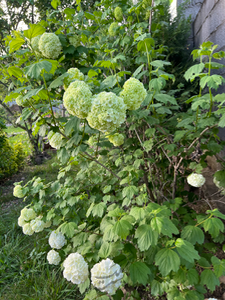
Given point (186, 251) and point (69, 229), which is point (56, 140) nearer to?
point (69, 229)

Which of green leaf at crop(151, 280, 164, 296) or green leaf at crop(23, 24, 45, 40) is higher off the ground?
green leaf at crop(23, 24, 45, 40)

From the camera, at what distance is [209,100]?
1215mm

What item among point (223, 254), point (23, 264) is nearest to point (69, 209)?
point (23, 264)

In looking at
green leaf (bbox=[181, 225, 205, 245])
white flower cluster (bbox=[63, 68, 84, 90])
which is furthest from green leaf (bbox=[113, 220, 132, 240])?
white flower cluster (bbox=[63, 68, 84, 90])

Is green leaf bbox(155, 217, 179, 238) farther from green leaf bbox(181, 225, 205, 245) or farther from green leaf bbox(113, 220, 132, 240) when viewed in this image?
green leaf bbox(181, 225, 205, 245)

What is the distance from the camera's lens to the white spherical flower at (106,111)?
81 centimetres

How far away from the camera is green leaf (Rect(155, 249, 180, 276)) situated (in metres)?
0.83

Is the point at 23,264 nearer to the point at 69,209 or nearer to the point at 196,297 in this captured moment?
the point at 69,209

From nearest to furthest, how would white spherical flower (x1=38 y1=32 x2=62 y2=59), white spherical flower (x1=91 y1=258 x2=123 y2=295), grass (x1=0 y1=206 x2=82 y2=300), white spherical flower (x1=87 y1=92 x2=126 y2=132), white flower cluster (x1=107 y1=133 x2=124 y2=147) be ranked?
white spherical flower (x1=87 y1=92 x2=126 y2=132) → white spherical flower (x1=91 y1=258 x2=123 y2=295) → white spherical flower (x1=38 y1=32 x2=62 y2=59) → white flower cluster (x1=107 y1=133 x2=124 y2=147) → grass (x1=0 y1=206 x2=82 y2=300)

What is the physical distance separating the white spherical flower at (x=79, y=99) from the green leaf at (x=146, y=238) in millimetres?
616

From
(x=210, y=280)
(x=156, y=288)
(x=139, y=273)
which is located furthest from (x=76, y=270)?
(x=210, y=280)

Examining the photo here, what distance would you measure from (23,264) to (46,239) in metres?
0.37

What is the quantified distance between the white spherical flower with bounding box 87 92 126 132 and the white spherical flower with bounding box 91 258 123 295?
0.70 metres

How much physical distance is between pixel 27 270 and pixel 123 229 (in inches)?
67.9
